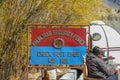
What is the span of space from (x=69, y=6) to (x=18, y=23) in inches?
165

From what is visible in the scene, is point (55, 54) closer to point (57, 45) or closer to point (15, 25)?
point (57, 45)

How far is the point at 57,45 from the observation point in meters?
12.1

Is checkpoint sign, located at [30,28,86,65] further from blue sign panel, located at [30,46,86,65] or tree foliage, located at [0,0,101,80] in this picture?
tree foliage, located at [0,0,101,80]

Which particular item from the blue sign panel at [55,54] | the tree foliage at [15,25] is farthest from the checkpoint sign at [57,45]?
the tree foliage at [15,25]

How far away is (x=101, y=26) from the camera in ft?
72.1

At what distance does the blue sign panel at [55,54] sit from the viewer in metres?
12.1

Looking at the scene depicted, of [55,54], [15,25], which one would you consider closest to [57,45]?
[55,54]

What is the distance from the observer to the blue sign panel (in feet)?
39.8

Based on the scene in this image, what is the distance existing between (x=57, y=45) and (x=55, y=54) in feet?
0.85

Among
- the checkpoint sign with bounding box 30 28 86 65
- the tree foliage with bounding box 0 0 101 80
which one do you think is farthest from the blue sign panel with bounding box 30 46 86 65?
the tree foliage with bounding box 0 0 101 80

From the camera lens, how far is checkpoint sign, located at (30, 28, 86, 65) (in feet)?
39.6

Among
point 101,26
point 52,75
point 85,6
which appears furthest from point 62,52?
point 101,26

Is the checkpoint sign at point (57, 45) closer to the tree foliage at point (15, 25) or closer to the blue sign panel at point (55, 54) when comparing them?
the blue sign panel at point (55, 54)

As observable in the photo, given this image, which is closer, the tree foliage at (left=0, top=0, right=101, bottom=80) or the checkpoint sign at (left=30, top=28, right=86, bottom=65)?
the checkpoint sign at (left=30, top=28, right=86, bottom=65)
